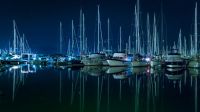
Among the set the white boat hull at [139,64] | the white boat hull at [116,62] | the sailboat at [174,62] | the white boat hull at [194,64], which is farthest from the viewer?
the white boat hull at [116,62]

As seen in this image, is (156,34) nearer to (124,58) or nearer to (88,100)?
(124,58)

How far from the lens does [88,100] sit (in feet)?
55.9

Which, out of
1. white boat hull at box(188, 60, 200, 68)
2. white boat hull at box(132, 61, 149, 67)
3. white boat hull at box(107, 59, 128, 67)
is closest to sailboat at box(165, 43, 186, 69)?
white boat hull at box(188, 60, 200, 68)

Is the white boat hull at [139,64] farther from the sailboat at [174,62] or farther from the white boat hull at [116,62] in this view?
the sailboat at [174,62]

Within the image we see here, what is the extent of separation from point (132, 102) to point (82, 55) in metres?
53.3

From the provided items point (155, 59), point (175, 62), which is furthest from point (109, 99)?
point (155, 59)

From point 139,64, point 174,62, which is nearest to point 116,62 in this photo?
point 139,64

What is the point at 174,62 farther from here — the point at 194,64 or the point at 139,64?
the point at 139,64

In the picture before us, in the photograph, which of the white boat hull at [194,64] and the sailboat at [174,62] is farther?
the sailboat at [174,62]

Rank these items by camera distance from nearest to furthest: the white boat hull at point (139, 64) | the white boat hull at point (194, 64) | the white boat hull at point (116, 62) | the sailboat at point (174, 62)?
the white boat hull at point (194, 64) < the sailboat at point (174, 62) < the white boat hull at point (139, 64) < the white boat hull at point (116, 62)

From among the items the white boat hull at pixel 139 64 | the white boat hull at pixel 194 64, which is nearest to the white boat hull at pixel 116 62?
the white boat hull at pixel 139 64

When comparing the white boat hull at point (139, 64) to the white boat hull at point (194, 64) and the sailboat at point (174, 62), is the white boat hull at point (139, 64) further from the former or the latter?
the white boat hull at point (194, 64)

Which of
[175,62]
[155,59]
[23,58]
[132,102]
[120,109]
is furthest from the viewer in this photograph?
[23,58]

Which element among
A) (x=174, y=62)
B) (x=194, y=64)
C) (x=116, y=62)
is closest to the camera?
(x=194, y=64)
